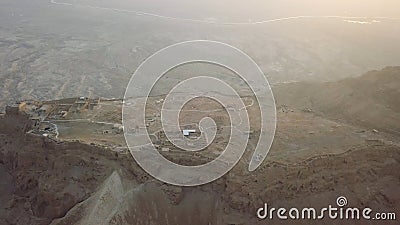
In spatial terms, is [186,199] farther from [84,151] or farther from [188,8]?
[188,8]

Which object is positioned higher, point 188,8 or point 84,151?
point 84,151

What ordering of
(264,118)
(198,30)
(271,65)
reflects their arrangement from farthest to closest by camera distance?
(198,30)
(271,65)
(264,118)

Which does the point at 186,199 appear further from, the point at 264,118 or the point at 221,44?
the point at 221,44

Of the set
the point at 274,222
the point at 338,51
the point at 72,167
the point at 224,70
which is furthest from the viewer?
the point at 338,51

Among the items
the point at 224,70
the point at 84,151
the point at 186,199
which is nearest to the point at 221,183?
the point at 186,199

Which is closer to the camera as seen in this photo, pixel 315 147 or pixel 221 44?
pixel 315 147

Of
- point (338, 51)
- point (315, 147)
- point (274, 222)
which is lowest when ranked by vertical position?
point (338, 51)

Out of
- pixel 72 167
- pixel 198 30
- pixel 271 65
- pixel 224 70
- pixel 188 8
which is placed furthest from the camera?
pixel 188 8

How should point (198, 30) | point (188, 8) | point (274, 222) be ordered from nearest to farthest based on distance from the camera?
point (274, 222), point (198, 30), point (188, 8)

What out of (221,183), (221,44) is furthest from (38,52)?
(221,183)
